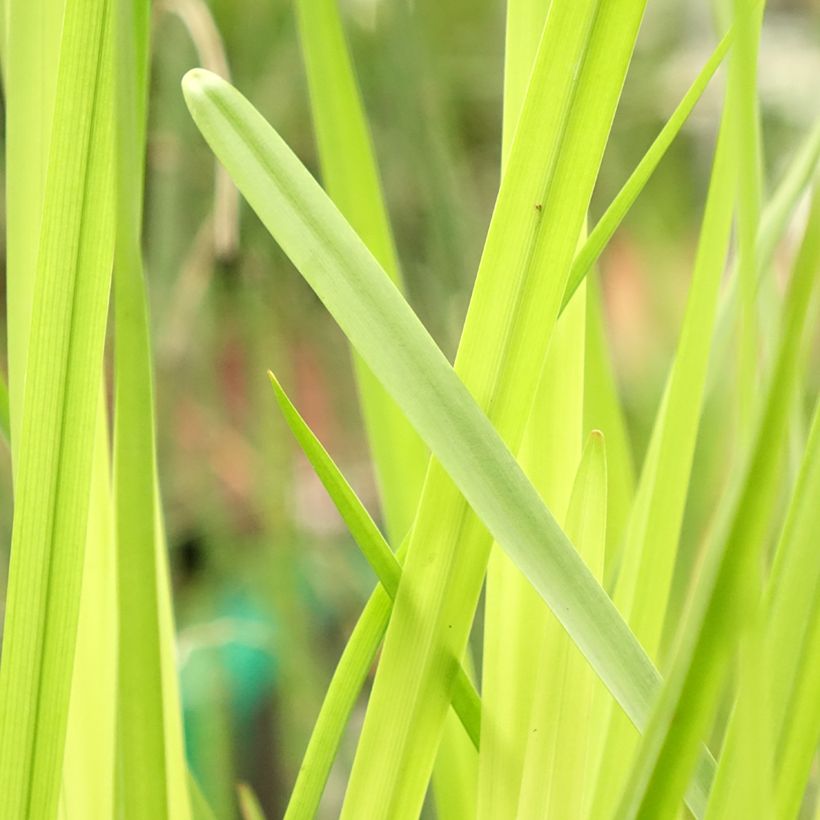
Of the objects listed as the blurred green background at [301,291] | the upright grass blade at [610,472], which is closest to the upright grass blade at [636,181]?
the upright grass blade at [610,472]

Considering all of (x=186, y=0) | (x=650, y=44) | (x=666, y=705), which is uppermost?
(x=650, y=44)

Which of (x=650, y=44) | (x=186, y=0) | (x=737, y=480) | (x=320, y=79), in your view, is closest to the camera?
(x=737, y=480)

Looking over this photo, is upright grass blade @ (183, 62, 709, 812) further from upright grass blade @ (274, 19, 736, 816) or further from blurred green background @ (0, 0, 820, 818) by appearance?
blurred green background @ (0, 0, 820, 818)

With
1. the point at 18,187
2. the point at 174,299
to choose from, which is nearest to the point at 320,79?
the point at 18,187

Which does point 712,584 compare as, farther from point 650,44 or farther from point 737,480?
point 650,44

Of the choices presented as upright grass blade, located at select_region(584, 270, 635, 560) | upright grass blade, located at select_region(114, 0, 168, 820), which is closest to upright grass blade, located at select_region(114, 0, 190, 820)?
upright grass blade, located at select_region(114, 0, 168, 820)

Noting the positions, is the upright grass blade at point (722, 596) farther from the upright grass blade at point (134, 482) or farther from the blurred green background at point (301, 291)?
the blurred green background at point (301, 291)

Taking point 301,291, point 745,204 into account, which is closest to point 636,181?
point 745,204
